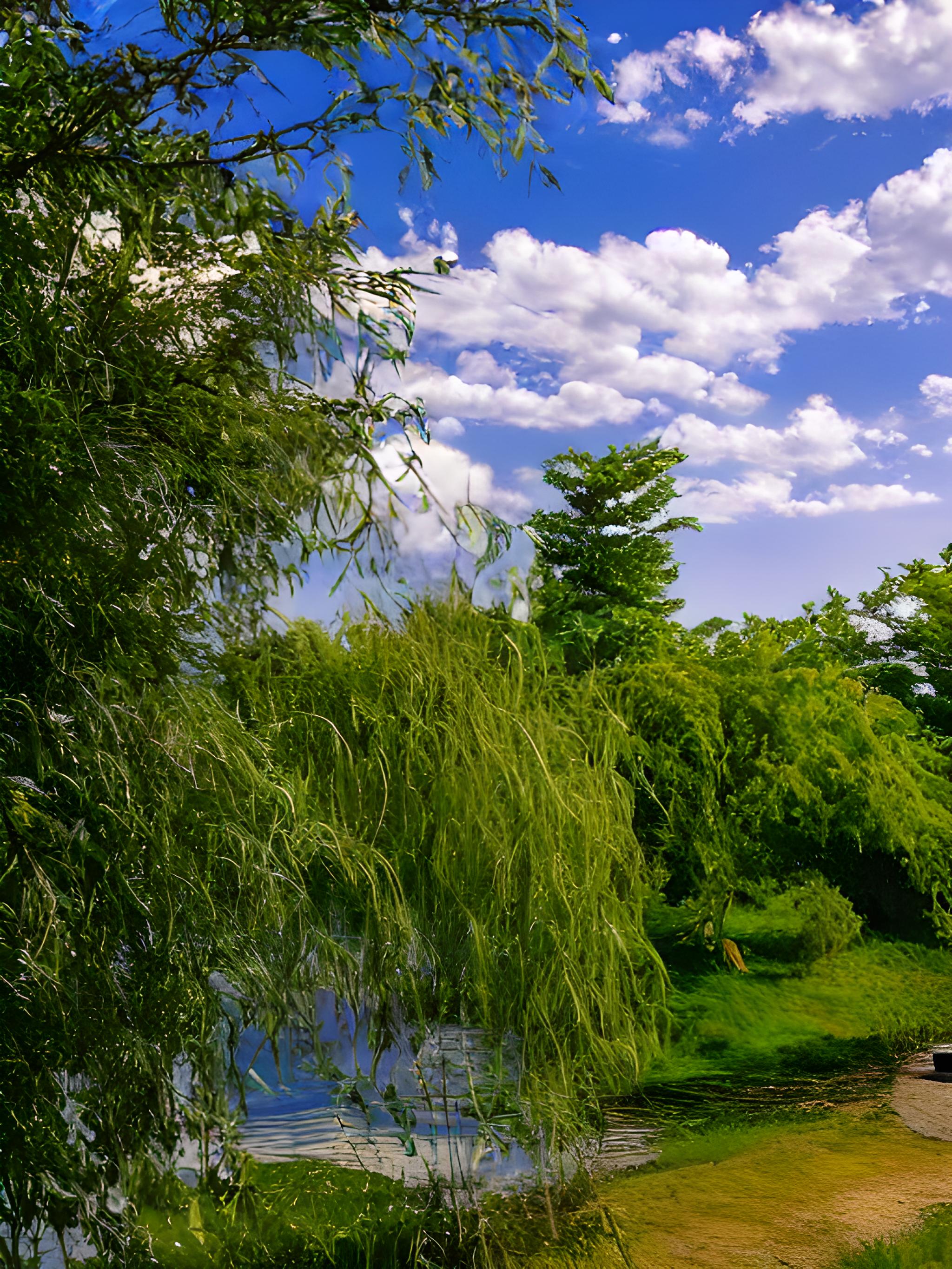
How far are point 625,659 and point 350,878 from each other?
3898mm

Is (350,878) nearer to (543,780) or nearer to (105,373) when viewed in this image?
(543,780)

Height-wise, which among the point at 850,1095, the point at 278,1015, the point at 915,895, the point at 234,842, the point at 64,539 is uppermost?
the point at 64,539

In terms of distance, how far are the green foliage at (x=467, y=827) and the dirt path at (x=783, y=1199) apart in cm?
41

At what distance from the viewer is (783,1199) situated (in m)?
3.38

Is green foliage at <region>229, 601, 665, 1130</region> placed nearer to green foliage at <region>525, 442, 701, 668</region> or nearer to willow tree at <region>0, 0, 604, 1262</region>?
willow tree at <region>0, 0, 604, 1262</region>

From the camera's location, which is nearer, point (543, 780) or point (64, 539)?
point (64, 539)

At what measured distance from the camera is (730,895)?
5383 millimetres

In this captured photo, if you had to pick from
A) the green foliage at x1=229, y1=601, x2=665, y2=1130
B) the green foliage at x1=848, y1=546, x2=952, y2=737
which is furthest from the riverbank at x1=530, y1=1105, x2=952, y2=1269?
the green foliage at x1=848, y1=546, x2=952, y2=737

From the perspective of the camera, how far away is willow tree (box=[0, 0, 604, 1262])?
2.67 meters

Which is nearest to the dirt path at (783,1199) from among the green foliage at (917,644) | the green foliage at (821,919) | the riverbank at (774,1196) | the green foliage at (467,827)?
the riverbank at (774,1196)

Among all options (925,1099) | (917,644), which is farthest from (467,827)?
(917,644)

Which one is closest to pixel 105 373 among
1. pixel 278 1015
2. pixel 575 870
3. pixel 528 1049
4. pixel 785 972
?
pixel 278 1015

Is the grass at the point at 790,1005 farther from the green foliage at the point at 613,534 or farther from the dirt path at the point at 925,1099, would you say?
the green foliage at the point at 613,534

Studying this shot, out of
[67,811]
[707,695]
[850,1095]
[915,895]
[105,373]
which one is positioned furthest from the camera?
[915,895]
